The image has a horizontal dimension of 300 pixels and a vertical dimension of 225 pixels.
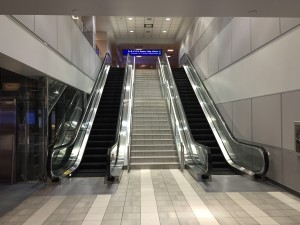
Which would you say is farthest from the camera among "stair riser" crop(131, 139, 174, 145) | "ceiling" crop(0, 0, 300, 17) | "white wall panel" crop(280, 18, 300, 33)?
"stair riser" crop(131, 139, 174, 145)

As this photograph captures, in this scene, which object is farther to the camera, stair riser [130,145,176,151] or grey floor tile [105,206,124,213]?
stair riser [130,145,176,151]

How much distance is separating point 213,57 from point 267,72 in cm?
449

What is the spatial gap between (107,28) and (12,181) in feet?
42.8

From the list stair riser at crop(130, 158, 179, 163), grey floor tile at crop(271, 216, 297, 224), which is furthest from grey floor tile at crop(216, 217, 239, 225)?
stair riser at crop(130, 158, 179, 163)

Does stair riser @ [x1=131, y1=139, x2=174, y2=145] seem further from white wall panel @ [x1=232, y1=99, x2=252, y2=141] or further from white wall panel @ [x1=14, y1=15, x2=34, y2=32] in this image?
white wall panel @ [x1=14, y1=15, x2=34, y2=32]

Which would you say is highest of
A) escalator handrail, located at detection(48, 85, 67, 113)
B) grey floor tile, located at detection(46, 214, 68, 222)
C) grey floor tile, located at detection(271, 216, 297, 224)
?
escalator handrail, located at detection(48, 85, 67, 113)

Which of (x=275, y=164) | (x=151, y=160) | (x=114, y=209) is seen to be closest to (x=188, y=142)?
(x=151, y=160)

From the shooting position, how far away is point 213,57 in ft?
A: 34.5

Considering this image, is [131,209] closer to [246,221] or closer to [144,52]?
[246,221]

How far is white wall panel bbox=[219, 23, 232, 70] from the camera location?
8.70m

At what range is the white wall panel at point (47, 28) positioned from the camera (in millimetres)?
5895

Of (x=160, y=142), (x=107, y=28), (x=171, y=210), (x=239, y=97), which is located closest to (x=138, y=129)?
(x=160, y=142)

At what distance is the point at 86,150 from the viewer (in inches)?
316

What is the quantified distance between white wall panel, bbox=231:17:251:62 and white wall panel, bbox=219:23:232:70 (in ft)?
1.21
